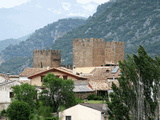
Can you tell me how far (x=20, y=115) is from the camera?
37.7 meters

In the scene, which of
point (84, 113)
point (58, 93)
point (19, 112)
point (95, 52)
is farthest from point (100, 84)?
point (95, 52)

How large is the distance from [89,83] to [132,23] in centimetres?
12379

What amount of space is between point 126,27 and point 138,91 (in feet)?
453

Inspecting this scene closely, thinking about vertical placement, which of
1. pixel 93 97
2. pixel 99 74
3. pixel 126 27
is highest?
pixel 126 27

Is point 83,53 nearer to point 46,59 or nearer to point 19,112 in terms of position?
point 46,59

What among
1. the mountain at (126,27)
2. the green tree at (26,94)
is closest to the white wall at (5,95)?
the green tree at (26,94)

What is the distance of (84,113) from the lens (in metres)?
35.6

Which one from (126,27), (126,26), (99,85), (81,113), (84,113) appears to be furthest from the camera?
(126,26)

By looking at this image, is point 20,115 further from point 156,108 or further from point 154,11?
point 154,11

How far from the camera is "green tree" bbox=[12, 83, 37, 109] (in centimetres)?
4029

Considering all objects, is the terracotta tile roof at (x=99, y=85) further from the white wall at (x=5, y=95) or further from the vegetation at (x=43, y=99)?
the white wall at (x=5, y=95)

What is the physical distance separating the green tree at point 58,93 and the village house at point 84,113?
11.4ft

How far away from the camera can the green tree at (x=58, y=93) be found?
40.0 metres

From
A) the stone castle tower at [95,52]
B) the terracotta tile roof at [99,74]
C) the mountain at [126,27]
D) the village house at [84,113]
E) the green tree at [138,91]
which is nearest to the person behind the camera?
the green tree at [138,91]
